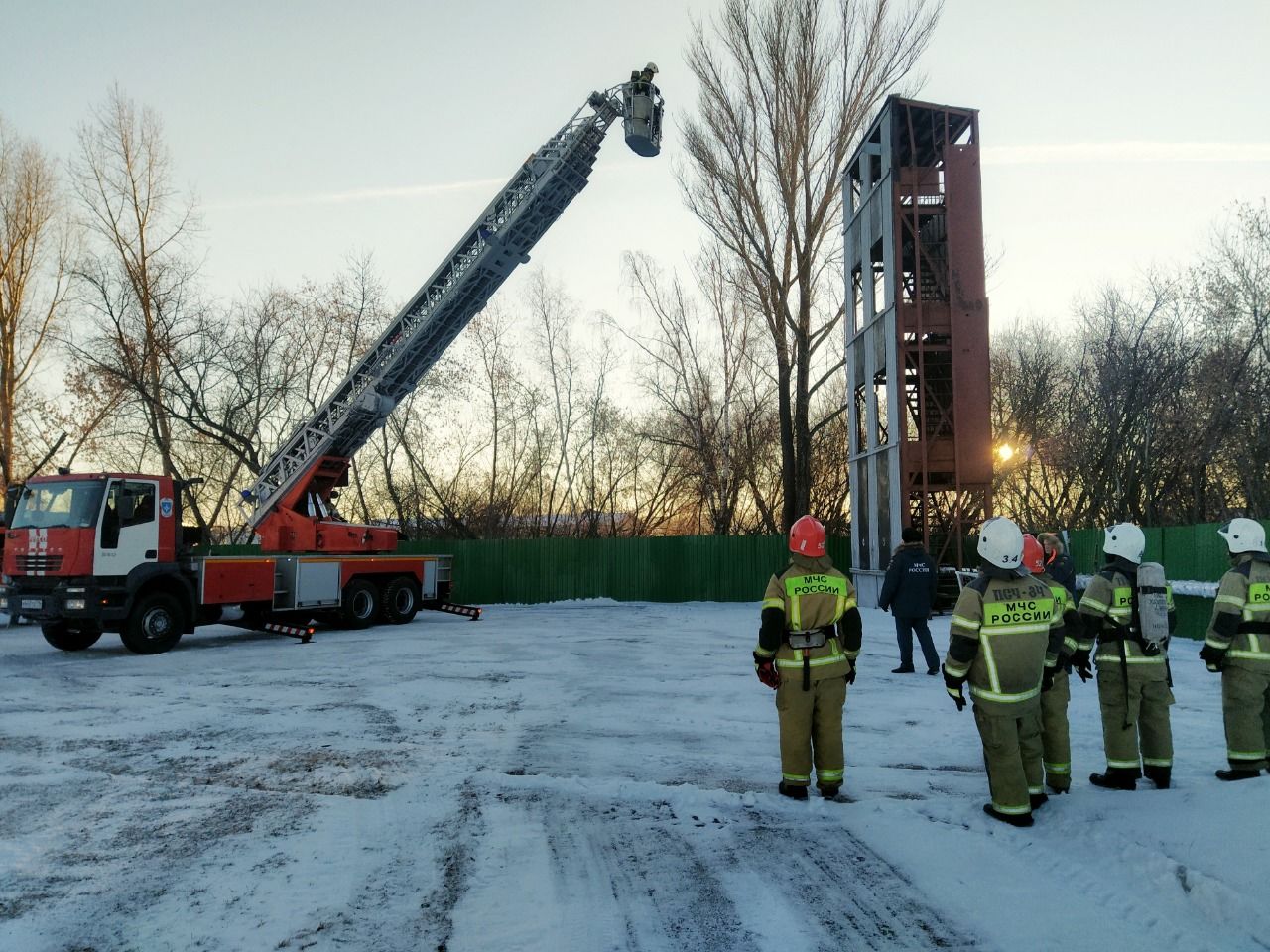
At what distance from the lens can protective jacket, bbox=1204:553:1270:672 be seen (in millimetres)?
5469

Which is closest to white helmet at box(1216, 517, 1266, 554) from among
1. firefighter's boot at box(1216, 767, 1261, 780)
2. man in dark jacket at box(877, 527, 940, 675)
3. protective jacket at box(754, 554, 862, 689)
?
firefighter's boot at box(1216, 767, 1261, 780)

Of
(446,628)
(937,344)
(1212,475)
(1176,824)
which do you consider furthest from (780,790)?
(1212,475)

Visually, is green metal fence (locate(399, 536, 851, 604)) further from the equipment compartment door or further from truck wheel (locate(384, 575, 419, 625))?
the equipment compartment door

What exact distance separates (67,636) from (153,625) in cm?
159

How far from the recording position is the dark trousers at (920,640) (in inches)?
394

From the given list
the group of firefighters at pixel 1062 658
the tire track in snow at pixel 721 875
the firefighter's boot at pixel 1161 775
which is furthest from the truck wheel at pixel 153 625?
the firefighter's boot at pixel 1161 775

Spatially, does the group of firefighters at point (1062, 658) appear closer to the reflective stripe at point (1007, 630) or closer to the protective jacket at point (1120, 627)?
the protective jacket at point (1120, 627)

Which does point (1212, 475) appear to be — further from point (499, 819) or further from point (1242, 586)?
point (499, 819)

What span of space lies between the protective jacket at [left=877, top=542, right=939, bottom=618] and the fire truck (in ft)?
31.5

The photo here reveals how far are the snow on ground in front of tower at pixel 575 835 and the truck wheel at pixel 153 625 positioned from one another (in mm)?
3641

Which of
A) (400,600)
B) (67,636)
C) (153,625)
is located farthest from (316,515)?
(67,636)

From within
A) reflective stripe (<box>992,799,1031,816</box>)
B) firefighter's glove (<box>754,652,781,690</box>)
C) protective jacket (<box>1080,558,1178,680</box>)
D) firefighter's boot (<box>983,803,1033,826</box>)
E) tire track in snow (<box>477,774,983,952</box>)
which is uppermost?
protective jacket (<box>1080,558,1178,680</box>)

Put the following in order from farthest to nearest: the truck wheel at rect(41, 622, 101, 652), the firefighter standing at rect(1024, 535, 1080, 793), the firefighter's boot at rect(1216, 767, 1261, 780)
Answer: the truck wheel at rect(41, 622, 101, 652) → the firefighter's boot at rect(1216, 767, 1261, 780) → the firefighter standing at rect(1024, 535, 1080, 793)

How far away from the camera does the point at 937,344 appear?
64.4 ft
